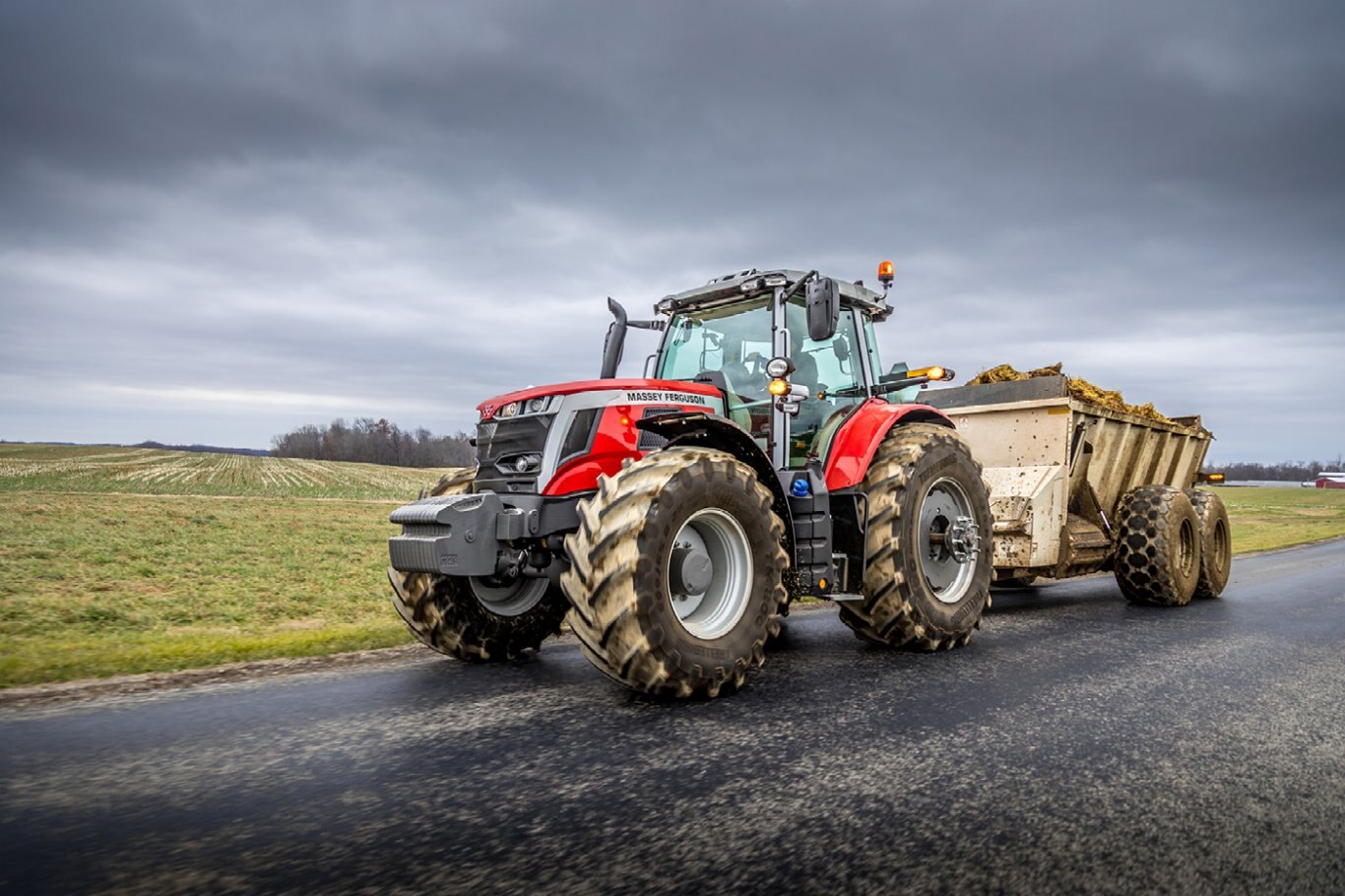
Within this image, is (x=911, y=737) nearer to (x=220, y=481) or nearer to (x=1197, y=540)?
(x=1197, y=540)

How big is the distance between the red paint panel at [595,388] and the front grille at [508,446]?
125mm

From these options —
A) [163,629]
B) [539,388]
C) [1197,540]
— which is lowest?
[163,629]

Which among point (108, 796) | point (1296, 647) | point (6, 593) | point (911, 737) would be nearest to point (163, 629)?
point (6, 593)

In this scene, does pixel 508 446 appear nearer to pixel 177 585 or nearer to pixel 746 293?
pixel 746 293

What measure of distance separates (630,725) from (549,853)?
50.2 inches

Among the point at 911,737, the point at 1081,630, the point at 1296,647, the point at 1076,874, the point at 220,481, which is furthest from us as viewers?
the point at 220,481

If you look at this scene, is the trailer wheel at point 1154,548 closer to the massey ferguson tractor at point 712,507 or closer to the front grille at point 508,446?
the massey ferguson tractor at point 712,507

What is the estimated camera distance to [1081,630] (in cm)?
644

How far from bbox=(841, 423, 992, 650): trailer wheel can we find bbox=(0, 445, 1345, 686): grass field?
334 cm

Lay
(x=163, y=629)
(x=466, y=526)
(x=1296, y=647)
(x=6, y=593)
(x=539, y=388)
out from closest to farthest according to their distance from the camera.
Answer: (x=466, y=526), (x=539, y=388), (x=1296, y=647), (x=163, y=629), (x=6, y=593)

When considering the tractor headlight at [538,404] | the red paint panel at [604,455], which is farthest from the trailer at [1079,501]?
the tractor headlight at [538,404]

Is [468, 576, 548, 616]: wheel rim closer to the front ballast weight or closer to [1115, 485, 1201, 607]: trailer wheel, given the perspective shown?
the front ballast weight

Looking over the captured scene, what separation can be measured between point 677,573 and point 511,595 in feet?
4.36

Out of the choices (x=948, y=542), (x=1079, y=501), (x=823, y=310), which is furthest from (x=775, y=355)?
(x=1079, y=501)
